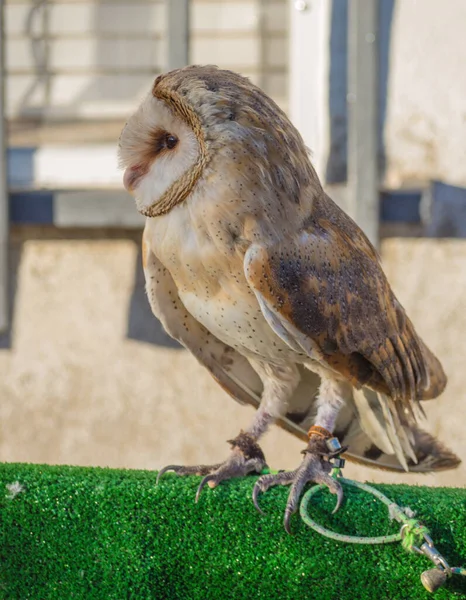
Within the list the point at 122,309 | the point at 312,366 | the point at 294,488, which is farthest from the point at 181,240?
the point at 122,309

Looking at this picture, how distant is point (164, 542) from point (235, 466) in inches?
9.4

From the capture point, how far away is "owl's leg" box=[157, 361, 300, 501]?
1583 mm

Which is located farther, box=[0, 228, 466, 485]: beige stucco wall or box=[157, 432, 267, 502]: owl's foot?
box=[0, 228, 466, 485]: beige stucco wall

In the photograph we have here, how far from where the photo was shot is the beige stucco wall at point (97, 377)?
313 cm

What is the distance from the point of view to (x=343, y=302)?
1.53 m

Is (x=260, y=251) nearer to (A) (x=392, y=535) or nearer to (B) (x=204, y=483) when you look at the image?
(B) (x=204, y=483)

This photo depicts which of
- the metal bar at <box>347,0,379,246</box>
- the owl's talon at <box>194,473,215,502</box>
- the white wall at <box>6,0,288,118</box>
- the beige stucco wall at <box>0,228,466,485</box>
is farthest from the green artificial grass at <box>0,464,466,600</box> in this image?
the white wall at <box>6,0,288,118</box>

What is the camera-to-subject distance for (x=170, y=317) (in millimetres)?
1708

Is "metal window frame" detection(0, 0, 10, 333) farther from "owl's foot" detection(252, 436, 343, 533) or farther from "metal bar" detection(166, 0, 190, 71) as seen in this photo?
"owl's foot" detection(252, 436, 343, 533)

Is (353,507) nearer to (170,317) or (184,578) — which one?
(184,578)

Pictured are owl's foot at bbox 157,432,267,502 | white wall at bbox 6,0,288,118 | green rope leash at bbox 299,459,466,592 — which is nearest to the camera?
green rope leash at bbox 299,459,466,592

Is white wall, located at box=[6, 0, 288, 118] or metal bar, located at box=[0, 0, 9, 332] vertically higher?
white wall, located at box=[6, 0, 288, 118]

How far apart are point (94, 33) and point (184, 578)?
3069mm

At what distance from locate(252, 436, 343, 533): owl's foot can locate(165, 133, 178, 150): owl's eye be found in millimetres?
629
